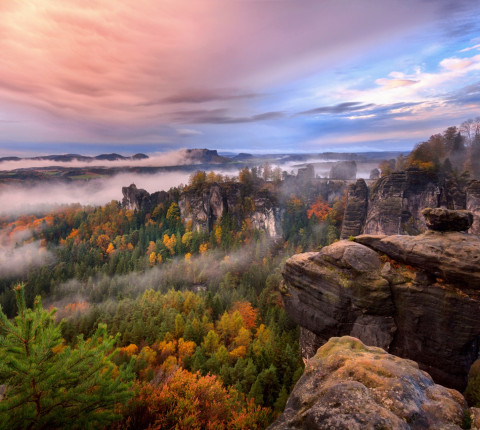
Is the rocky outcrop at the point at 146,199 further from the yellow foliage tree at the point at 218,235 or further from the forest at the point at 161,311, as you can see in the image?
the yellow foliage tree at the point at 218,235

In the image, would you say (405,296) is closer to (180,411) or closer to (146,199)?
(180,411)

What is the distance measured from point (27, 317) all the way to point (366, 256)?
66.2 feet

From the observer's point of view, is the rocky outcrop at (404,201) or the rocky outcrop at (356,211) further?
the rocky outcrop at (356,211)

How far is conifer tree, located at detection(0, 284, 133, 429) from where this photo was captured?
569cm

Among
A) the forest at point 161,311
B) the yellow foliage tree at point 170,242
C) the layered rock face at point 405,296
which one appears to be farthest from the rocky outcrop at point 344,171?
the layered rock face at point 405,296

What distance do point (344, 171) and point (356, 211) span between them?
203 ft

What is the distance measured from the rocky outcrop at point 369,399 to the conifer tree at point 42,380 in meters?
5.23

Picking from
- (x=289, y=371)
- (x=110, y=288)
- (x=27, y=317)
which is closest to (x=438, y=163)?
(x=289, y=371)

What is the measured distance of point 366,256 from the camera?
63.7ft

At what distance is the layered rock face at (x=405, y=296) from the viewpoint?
1594cm

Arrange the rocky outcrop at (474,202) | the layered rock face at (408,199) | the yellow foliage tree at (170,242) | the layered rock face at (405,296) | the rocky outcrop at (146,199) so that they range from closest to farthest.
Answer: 1. the layered rock face at (405,296)
2. the rocky outcrop at (474,202)
3. the layered rock face at (408,199)
4. the yellow foliage tree at (170,242)
5. the rocky outcrop at (146,199)

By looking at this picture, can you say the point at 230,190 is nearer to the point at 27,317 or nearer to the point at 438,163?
the point at 438,163

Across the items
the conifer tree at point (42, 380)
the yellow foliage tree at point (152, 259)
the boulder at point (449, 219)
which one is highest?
the boulder at point (449, 219)

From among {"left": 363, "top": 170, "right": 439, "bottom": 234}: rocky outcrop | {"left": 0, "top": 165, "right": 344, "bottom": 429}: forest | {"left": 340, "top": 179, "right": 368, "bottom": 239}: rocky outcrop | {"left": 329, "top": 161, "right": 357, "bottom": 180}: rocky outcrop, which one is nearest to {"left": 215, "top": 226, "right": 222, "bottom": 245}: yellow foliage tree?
{"left": 0, "top": 165, "right": 344, "bottom": 429}: forest
